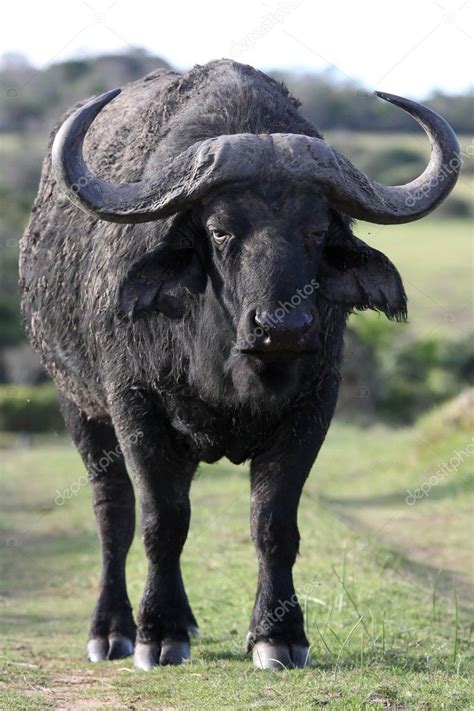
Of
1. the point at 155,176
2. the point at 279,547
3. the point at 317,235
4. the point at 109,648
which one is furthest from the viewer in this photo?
the point at 109,648

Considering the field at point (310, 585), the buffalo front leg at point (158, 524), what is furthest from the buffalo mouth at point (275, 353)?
the field at point (310, 585)

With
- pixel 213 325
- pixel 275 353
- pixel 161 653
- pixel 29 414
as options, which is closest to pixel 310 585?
pixel 161 653

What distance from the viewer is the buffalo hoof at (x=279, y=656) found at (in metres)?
6.19

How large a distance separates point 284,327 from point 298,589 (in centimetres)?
348

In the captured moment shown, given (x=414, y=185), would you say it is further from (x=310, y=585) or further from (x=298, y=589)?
(x=298, y=589)

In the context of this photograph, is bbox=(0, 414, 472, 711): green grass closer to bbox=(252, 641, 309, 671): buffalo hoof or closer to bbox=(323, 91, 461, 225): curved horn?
bbox=(252, 641, 309, 671): buffalo hoof

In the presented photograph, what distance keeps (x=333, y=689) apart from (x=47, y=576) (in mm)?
5125

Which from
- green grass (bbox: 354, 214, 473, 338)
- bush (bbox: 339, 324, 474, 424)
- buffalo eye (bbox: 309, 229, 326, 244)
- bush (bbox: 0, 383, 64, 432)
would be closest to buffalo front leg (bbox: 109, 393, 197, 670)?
buffalo eye (bbox: 309, 229, 326, 244)

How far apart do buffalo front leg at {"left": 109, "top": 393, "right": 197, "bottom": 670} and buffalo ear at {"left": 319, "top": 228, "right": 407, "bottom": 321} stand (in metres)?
1.17

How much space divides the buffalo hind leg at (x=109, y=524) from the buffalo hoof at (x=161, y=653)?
26.7 inches

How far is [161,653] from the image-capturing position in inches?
260

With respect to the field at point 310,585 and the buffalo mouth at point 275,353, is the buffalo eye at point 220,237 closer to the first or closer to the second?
the buffalo mouth at point 275,353

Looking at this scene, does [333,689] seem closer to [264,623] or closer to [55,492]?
[264,623]

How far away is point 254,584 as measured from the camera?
8.98m
